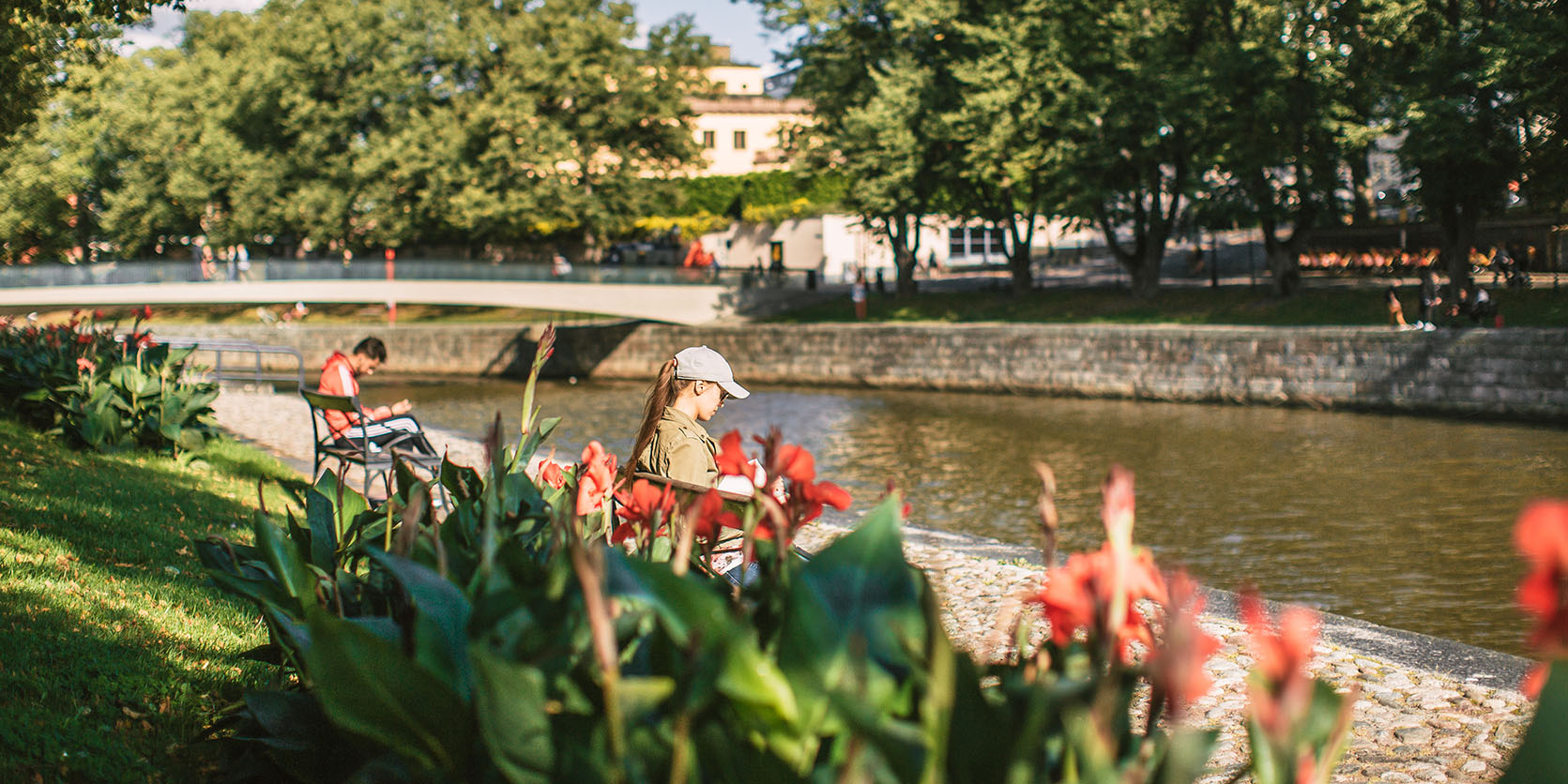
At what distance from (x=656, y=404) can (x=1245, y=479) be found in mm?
12625

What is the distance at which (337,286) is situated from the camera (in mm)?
38562

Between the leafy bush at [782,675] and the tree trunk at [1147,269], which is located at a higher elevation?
the tree trunk at [1147,269]

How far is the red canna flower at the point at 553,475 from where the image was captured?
381 centimetres

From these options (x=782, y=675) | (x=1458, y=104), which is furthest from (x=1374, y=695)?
(x=1458, y=104)

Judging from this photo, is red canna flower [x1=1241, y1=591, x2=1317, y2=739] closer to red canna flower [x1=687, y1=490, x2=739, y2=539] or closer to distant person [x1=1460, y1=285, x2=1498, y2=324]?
red canna flower [x1=687, y1=490, x2=739, y2=539]

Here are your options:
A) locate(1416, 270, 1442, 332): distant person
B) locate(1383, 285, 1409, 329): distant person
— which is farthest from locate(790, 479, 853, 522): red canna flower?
locate(1416, 270, 1442, 332): distant person

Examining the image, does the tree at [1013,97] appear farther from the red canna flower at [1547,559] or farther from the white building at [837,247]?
the red canna flower at [1547,559]

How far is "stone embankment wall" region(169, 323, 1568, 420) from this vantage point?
21422 millimetres

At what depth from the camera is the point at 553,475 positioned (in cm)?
385

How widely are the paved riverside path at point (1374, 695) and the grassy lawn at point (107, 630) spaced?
2310mm

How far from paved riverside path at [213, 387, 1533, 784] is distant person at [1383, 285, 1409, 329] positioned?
1989cm

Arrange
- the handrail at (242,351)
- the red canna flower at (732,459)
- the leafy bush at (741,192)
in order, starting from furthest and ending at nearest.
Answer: the leafy bush at (741,192) < the handrail at (242,351) < the red canna flower at (732,459)

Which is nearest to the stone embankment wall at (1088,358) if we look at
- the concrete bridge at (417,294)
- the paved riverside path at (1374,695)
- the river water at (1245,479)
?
the river water at (1245,479)

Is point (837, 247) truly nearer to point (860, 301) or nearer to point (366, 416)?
point (860, 301)
